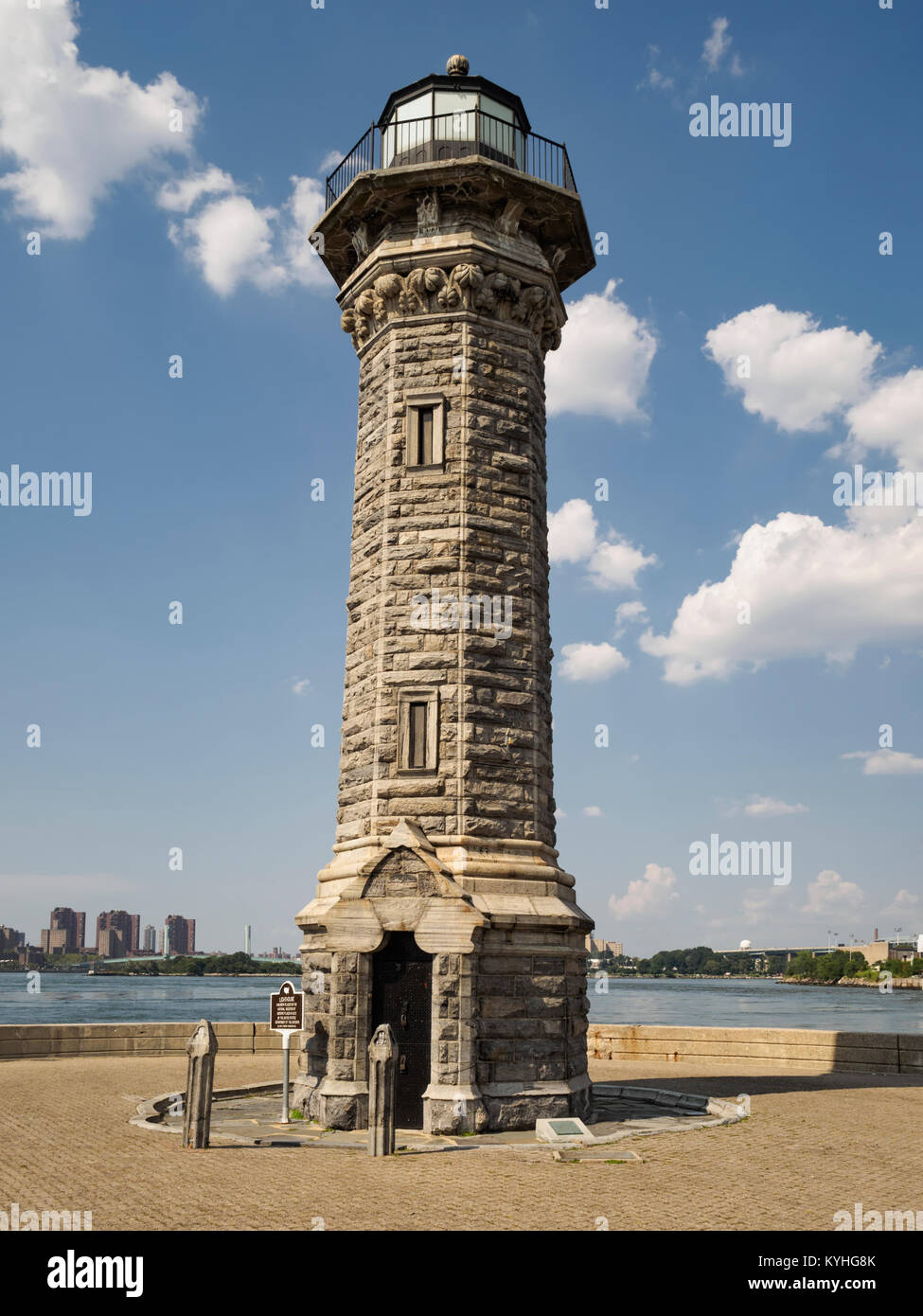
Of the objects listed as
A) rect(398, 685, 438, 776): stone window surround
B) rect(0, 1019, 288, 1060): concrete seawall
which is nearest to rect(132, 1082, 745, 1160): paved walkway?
rect(398, 685, 438, 776): stone window surround

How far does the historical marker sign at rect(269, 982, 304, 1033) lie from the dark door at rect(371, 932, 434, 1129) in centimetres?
114

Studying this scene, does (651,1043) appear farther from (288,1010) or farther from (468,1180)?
(468,1180)

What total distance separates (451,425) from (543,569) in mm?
2578

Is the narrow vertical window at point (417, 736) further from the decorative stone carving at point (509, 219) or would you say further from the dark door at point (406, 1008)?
the decorative stone carving at point (509, 219)

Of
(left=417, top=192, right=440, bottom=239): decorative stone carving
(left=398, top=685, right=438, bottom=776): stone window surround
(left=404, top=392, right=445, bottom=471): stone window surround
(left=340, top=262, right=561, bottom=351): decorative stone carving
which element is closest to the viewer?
(left=398, top=685, right=438, bottom=776): stone window surround

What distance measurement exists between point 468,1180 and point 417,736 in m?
5.93

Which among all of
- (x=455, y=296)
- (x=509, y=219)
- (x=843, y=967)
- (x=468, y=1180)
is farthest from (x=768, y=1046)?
(x=843, y=967)

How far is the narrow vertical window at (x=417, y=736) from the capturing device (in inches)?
563

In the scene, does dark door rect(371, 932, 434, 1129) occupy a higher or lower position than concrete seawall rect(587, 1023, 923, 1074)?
higher

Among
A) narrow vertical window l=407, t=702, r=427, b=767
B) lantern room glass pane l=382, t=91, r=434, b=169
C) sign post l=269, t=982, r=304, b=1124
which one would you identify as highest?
lantern room glass pane l=382, t=91, r=434, b=169

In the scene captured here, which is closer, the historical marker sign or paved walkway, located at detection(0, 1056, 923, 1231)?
paved walkway, located at detection(0, 1056, 923, 1231)

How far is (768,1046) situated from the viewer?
74.2 feet

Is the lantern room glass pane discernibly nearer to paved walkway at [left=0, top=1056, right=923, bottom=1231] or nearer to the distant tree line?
paved walkway at [left=0, top=1056, right=923, bottom=1231]

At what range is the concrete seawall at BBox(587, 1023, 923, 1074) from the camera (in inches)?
843
